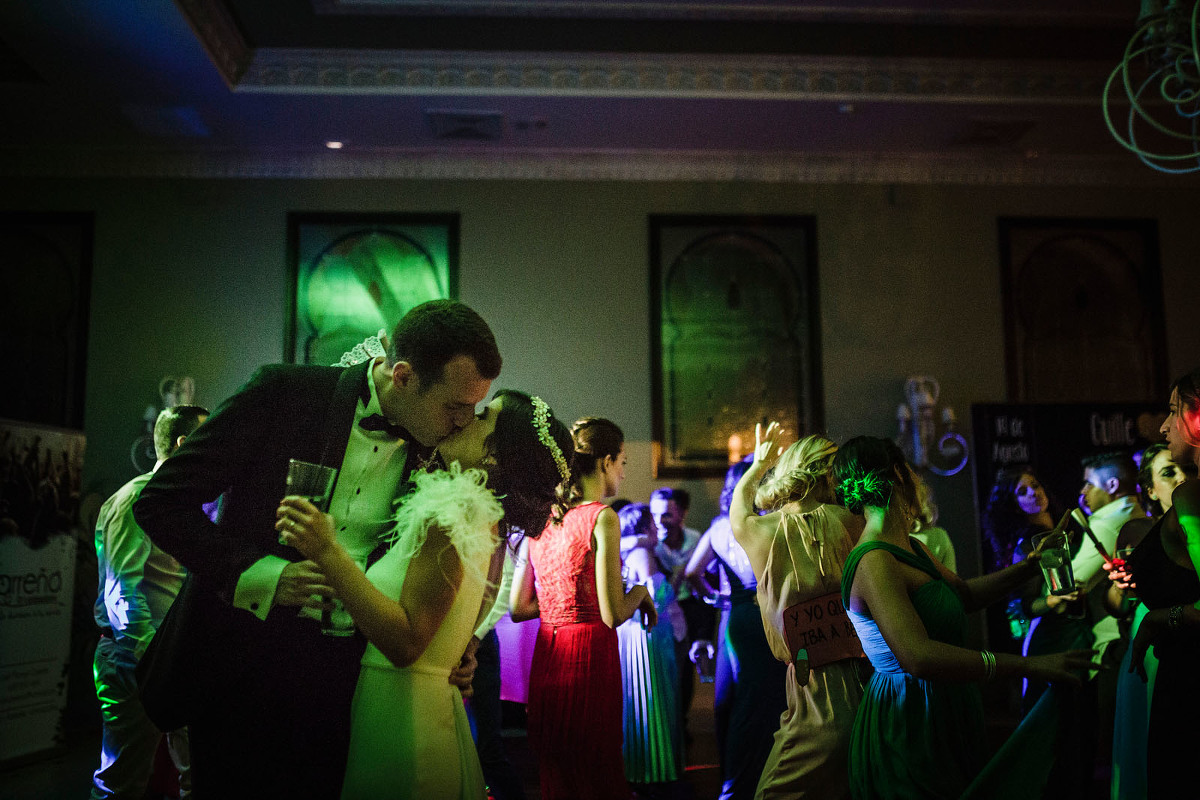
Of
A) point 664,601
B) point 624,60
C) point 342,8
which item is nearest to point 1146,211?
point 624,60

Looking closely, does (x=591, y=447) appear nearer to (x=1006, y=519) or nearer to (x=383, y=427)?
(x=383, y=427)

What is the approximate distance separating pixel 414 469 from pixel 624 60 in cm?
471

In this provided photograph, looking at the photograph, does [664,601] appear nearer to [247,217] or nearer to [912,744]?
[912,744]

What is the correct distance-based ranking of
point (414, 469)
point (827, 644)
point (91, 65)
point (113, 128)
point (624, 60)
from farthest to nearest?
point (113, 128)
point (624, 60)
point (91, 65)
point (827, 644)
point (414, 469)

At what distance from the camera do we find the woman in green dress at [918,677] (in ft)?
6.16

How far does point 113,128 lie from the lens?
19.8ft

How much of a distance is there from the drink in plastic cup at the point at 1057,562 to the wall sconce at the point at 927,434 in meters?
4.02

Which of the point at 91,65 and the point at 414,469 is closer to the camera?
the point at 414,469

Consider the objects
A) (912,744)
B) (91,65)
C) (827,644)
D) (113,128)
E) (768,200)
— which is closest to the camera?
(912,744)

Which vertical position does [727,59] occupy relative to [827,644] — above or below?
above

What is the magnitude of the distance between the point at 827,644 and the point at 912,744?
577mm

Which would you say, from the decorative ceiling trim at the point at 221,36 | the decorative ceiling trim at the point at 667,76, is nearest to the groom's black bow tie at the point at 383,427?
the decorative ceiling trim at the point at 221,36

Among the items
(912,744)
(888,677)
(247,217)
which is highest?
(247,217)

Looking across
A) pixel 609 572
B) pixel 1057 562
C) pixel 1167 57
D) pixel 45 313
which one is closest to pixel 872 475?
pixel 1057 562
